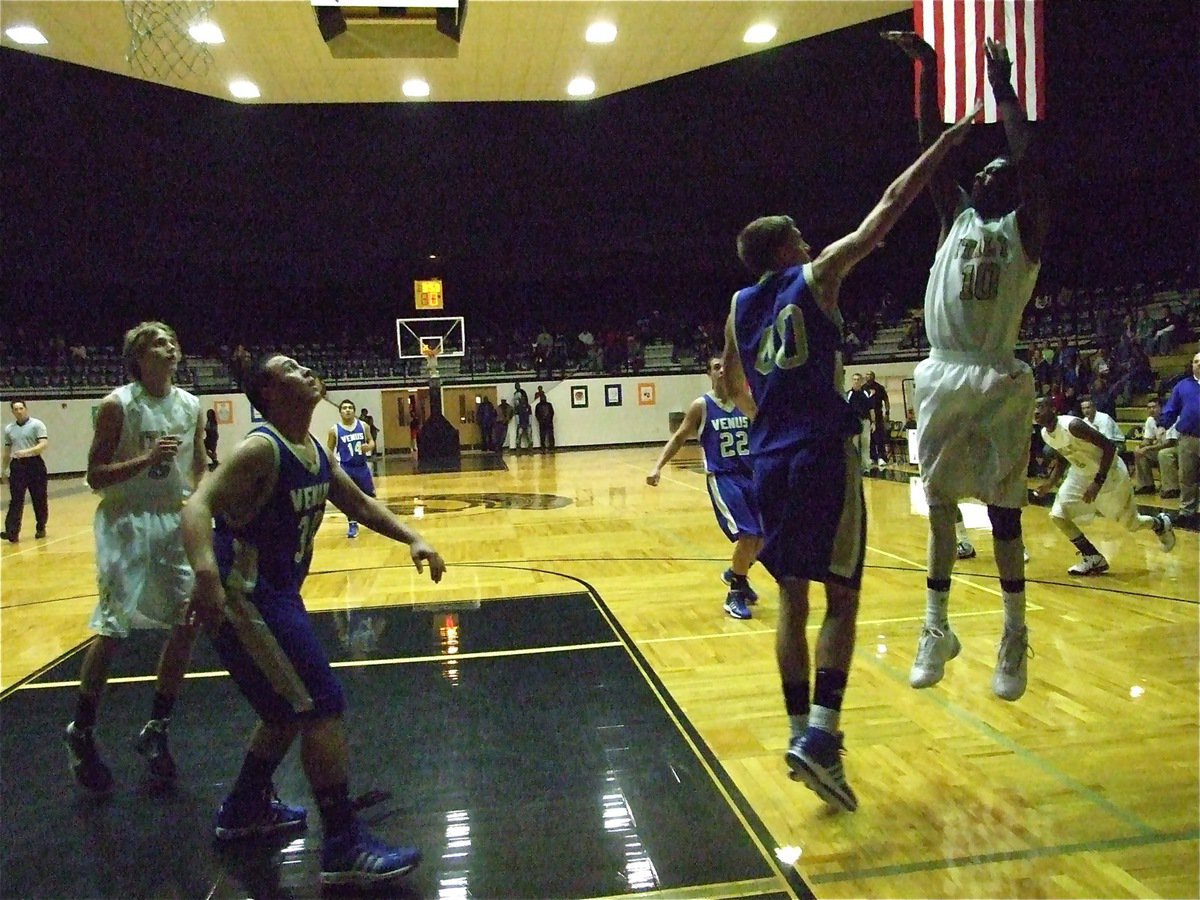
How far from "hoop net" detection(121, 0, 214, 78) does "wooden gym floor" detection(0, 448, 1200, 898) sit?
4114 millimetres

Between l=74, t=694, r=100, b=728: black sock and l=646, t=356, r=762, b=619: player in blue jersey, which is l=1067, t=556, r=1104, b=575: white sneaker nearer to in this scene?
l=646, t=356, r=762, b=619: player in blue jersey

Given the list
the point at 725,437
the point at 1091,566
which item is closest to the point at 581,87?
the point at 725,437

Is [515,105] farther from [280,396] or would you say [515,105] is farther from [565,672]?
[280,396]

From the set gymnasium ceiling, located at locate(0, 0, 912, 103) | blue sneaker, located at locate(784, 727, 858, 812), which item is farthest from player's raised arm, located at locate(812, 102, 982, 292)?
gymnasium ceiling, located at locate(0, 0, 912, 103)

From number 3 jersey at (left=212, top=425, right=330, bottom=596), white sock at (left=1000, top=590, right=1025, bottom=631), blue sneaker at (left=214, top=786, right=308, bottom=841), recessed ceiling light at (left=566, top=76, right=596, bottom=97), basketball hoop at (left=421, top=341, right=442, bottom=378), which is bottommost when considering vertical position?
blue sneaker at (left=214, top=786, right=308, bottom=841)

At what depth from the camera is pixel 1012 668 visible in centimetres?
336

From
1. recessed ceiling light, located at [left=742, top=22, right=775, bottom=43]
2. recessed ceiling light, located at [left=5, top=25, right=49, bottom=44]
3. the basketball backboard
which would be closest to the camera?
recessed ceiling light, located at [left=5, top=25, right=49, bottom=44]

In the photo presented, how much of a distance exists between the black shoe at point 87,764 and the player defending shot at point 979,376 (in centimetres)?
305

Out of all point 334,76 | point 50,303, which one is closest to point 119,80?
point 334,76

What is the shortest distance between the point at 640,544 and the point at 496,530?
76.6 inches

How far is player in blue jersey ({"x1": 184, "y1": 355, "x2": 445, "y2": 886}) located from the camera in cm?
264

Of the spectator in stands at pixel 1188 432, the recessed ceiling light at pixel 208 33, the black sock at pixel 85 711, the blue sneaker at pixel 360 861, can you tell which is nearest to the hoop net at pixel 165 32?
the recessed ceiling light at pixel 208 33

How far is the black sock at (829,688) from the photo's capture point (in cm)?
285

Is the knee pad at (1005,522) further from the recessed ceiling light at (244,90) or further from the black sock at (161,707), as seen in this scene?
the recessed ceiling light at (244,90)
